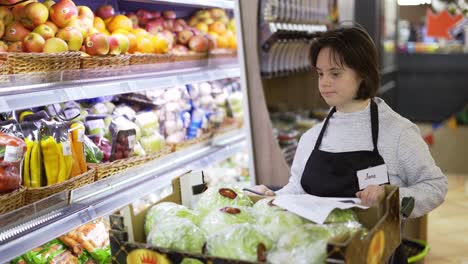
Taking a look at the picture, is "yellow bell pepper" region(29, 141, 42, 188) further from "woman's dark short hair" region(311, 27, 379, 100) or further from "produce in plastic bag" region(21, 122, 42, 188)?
"woman's dark short hair" region(311, 27, 379, 100)

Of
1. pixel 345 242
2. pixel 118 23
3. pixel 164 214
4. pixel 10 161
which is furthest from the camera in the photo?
pixel 118 23

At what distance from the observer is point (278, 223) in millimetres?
1435

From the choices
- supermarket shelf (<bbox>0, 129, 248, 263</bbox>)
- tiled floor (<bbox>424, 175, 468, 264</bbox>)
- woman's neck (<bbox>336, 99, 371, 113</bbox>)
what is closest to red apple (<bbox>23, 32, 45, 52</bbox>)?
supermarket shelf (<bbox>0, 129, 248, 263</bbox>)

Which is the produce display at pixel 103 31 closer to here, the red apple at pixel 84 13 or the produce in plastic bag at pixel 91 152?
the red apple at pixel 84 13

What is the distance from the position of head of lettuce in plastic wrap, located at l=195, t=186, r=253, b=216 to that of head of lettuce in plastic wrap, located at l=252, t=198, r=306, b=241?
0.11 m

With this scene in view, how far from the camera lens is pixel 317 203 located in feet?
5.00

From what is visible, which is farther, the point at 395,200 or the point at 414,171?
the point at 414,171

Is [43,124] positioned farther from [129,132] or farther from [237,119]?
[237,119]

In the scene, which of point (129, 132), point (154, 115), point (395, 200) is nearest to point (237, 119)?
point (154, 115)

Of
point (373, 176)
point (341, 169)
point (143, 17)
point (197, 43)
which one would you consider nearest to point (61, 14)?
point (143, 17)

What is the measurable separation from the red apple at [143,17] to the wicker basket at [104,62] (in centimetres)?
73

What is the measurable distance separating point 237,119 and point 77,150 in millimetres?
1525

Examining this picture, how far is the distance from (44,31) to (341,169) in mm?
1222

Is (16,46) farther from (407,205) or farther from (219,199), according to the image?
(407,205)
